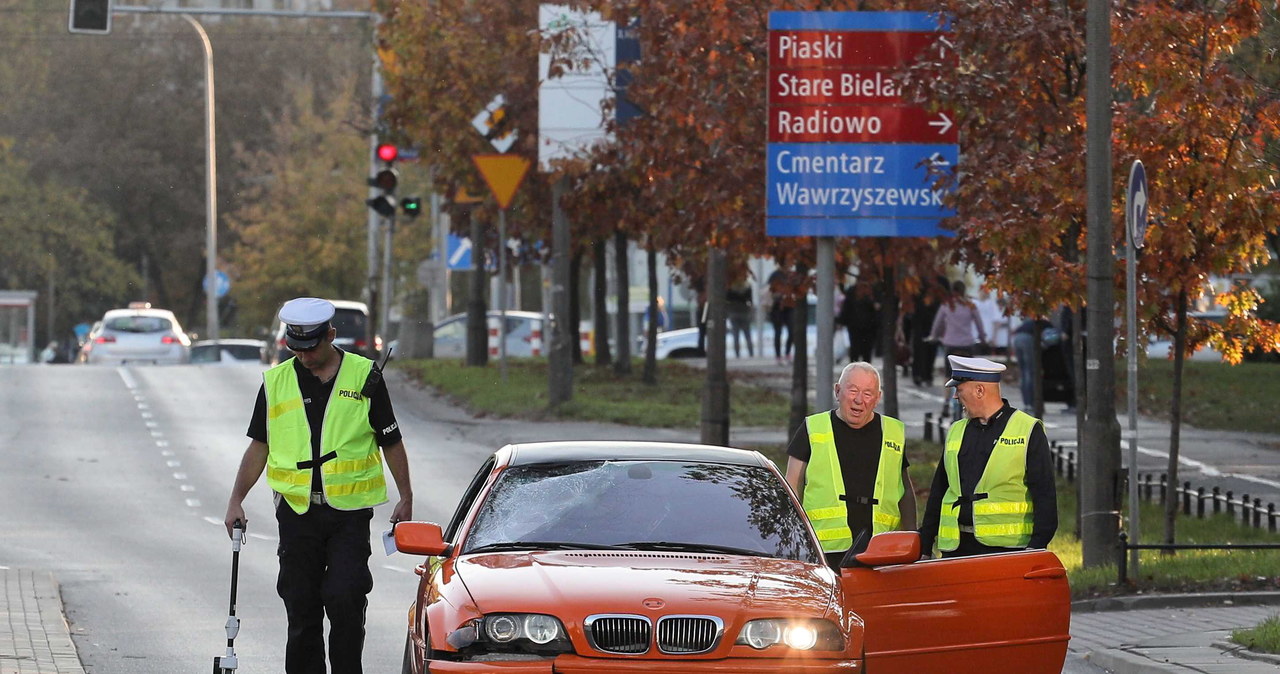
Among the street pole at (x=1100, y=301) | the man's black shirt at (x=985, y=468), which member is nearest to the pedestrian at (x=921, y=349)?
the street pole at (x=1100, y=301)

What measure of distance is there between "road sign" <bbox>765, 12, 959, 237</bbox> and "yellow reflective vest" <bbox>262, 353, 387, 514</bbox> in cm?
866

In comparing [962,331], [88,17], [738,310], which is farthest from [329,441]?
[738,310]

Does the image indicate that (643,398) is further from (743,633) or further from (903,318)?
(743,633)

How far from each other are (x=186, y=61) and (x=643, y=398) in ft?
174

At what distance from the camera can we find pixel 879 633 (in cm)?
796

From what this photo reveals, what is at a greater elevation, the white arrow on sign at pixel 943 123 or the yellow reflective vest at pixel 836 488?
the white arrow on sign at pixel 943 123

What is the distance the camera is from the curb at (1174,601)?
42.8 feet

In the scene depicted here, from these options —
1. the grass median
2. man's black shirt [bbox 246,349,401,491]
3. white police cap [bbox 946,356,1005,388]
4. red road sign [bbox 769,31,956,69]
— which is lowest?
the grass median

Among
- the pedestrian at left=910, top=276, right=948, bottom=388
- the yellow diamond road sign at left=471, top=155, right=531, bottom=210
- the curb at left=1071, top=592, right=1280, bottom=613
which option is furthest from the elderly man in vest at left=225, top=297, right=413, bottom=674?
the pedestrian at left=910, top=276, right=948, bottom=388

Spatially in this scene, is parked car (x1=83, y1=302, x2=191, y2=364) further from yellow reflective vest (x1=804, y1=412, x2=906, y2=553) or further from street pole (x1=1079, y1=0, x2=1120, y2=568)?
yellow reflective vest (x1=804, y1=412, x2=906, y2=553)

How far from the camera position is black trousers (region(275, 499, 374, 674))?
8508 millimetres

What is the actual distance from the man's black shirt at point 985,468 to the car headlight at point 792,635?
1874mm

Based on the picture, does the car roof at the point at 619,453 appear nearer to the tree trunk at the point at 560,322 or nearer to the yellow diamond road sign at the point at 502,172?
the tree trunk at the point at 560,322

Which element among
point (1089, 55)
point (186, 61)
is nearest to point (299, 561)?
point (1089, 55)
